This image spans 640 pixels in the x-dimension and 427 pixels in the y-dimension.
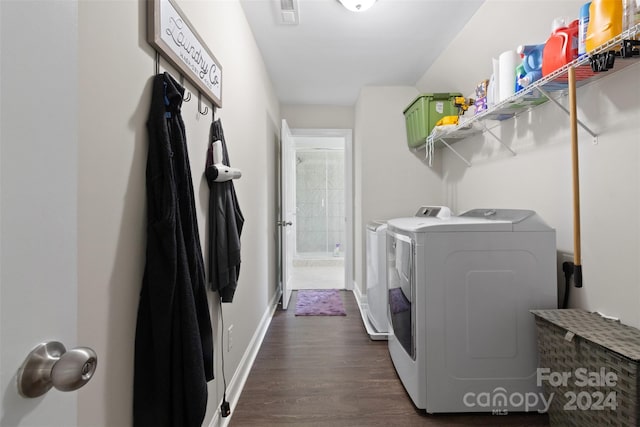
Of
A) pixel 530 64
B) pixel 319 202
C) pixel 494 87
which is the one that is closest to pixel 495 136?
pixel 494 87

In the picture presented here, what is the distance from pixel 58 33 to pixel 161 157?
51 cm

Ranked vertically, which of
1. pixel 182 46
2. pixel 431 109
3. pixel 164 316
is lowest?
pixel 164 316

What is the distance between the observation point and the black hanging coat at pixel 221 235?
4.66ft

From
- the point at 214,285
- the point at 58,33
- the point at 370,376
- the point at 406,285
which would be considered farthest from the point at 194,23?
the point at 370,376

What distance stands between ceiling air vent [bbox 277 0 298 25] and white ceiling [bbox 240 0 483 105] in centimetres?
3

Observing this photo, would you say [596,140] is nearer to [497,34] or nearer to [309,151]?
[497,34]

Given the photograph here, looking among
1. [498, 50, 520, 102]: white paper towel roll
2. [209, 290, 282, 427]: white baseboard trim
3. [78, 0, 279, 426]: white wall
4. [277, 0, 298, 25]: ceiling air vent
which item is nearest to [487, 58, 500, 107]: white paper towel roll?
[498, 50, 520, 102]: white paper towel roll

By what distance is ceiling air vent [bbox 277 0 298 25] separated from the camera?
77.2 inches

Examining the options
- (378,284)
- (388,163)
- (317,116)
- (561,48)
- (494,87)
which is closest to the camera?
(561,48)

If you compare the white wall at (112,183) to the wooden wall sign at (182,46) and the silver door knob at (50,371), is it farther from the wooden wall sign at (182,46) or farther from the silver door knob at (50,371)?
the silver door knob at (50,371)

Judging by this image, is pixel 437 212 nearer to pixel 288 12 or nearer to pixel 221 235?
pixel 221 235

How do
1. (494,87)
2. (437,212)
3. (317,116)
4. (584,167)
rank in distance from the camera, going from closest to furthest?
(584,167)
(494,87)
(437,212)
(317,116)

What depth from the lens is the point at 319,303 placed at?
3.42 metres

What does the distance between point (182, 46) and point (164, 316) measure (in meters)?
0.92
